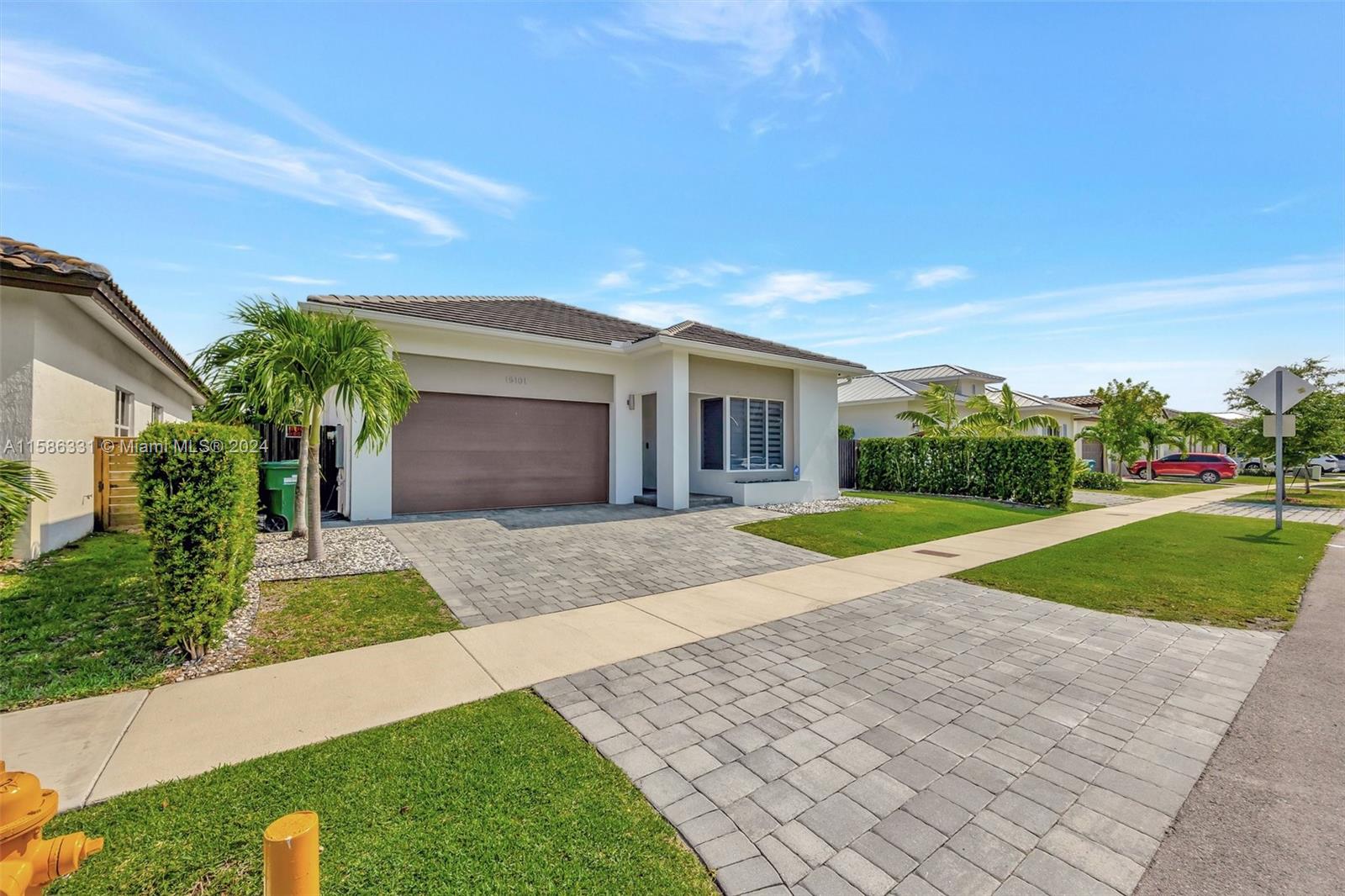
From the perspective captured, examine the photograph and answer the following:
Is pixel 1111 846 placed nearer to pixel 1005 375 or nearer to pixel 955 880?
pixel 955 880

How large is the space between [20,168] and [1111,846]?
36.0ft

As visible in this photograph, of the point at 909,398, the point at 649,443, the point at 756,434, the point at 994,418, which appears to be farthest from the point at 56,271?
the point at 909,398

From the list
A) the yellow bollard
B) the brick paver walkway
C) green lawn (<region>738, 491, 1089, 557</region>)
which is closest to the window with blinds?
green lawn (<region>738, 491, 1089, 557</region>)

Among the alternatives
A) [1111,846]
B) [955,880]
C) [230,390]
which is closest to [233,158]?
[230,390]

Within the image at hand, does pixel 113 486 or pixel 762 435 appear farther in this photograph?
pixel 762 435

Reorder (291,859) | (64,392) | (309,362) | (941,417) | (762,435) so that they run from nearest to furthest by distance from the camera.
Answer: (291,859)
(309,362)
(64,392)
(762,435)
(941,417)

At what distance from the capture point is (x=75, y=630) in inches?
193

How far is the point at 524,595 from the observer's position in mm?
6461

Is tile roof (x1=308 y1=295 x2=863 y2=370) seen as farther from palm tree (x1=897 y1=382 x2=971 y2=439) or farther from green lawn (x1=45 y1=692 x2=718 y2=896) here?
green lawn (x1=45 y1=692 x2=718 y2=896)

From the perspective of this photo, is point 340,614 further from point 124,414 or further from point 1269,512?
point 1269,512

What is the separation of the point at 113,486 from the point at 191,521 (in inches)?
310

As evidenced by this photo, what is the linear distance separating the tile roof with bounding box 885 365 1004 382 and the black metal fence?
960 cm

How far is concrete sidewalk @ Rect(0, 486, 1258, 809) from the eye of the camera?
312 centimetres

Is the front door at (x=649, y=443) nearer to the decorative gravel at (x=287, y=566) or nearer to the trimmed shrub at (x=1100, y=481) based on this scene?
Answer: the decorative gravel at (x=287, y=566)
